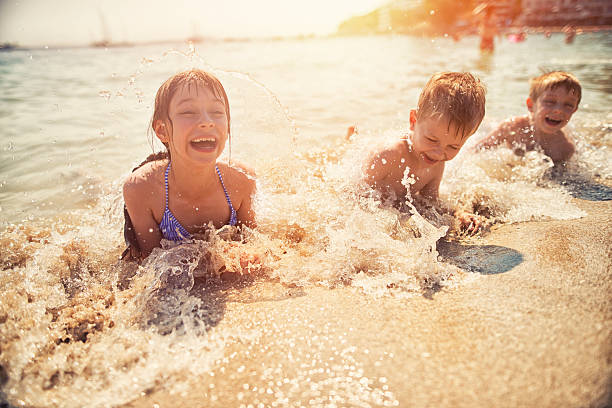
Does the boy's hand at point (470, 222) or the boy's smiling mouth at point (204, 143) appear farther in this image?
the boy's hand at point (470, 222)

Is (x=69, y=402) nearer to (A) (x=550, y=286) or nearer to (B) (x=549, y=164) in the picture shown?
(A) (x=550, y=286)

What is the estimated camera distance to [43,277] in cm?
229

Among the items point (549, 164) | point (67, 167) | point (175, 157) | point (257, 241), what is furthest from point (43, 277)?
point (549, 164)

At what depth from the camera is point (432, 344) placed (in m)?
1.65

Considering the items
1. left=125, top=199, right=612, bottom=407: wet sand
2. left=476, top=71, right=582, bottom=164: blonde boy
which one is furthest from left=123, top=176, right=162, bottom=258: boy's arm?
left=476, top=71, right=582, bottom=164: blonde boy

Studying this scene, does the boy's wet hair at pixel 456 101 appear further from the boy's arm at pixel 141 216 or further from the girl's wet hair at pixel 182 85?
the boy's arm at pixel 141 216

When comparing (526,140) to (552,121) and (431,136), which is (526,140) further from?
(431,136)

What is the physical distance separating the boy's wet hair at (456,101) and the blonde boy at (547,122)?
5.88 feet

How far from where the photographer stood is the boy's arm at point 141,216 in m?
2.54

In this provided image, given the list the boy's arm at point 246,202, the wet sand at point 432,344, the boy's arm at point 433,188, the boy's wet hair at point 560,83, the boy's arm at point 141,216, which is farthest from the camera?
the boy's wet hair at point 560,83

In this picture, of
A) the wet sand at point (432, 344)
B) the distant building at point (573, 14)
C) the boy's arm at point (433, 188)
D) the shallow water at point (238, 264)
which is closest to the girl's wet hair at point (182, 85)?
the shallow water at point (238, 264)

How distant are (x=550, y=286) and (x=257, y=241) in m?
1.76

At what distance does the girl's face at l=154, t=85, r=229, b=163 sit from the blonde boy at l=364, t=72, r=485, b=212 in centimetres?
142

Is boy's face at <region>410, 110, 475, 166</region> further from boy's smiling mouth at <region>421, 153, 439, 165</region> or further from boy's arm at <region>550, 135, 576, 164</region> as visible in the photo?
boy's arm at <region>550, 135, 576, 164</region>
